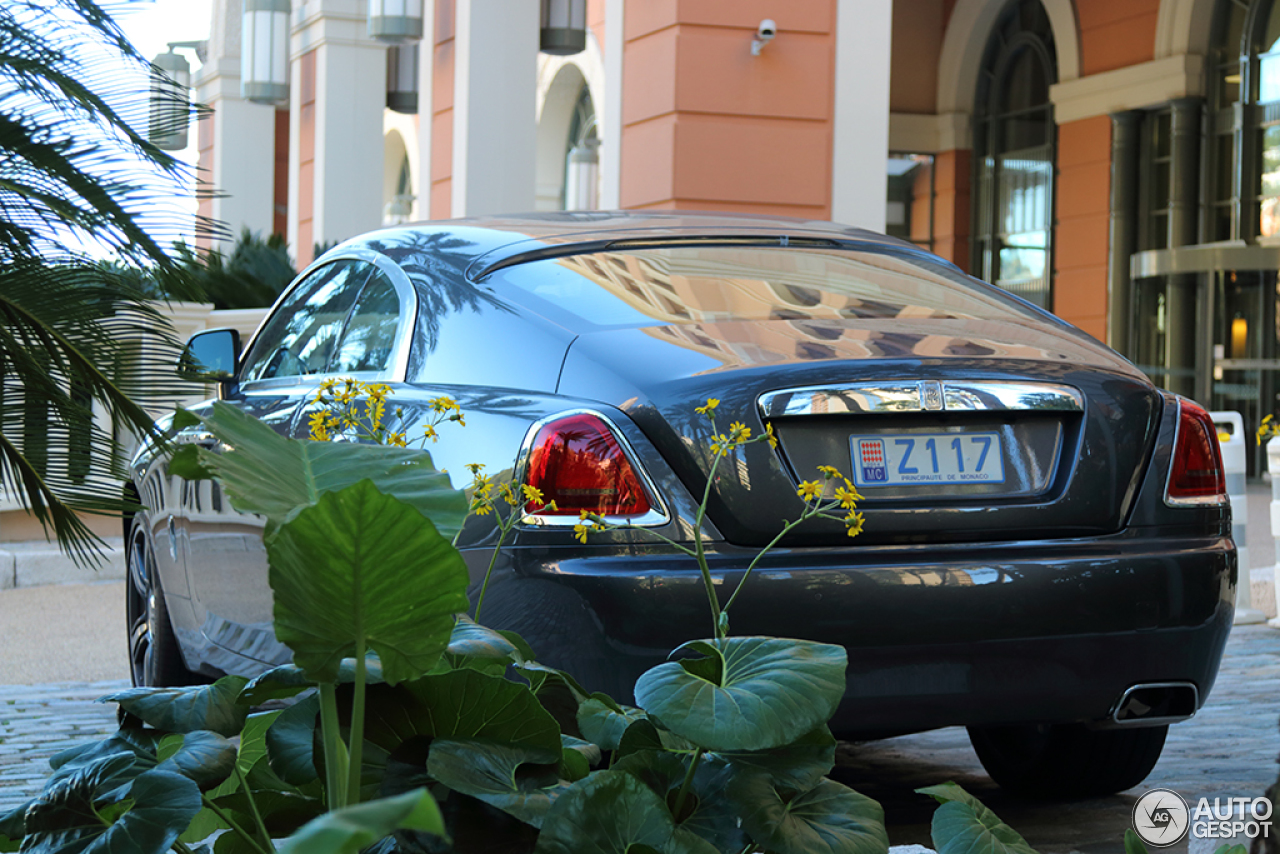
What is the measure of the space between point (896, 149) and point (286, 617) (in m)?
23.5

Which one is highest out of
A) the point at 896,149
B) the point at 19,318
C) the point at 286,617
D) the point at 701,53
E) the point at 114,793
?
the point at 896,149

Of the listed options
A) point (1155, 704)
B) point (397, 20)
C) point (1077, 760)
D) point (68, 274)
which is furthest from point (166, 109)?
point (397, 20)

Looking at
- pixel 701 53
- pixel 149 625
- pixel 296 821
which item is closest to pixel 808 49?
pixel 701 53

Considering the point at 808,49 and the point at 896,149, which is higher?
the point at 896,149

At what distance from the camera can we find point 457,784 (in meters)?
1.66

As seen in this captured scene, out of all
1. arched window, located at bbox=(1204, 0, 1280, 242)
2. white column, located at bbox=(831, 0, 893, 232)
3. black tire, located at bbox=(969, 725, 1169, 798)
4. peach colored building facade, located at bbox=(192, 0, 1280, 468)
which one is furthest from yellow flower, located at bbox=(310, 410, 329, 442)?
arched window, located at bbox=(1204, 0, 1280, 242)

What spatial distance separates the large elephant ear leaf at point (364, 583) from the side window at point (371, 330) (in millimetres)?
2109

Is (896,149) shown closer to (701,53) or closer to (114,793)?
(701,53)

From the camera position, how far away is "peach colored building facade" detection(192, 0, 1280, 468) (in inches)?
417

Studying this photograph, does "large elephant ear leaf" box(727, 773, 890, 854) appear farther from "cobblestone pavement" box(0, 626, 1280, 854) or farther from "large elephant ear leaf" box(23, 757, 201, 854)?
"cobblestone pavement" box(0, 626, 1280, 854)

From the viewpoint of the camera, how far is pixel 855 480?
9.53ft

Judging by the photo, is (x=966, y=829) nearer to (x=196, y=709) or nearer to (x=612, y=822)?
(x=612, y=822)

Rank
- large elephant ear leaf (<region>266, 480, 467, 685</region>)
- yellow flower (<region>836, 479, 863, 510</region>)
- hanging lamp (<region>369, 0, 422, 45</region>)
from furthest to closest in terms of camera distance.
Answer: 1. hanging lamp (<region>369, 0, 422, 45</region>)
2. yellow flower (<region>836, 479, 863, 510</region>)
3. large elephant ear leaf (<region>266, 480, 467, 685</region>)

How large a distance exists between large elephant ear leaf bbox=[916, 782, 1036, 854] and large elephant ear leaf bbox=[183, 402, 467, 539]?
0.67 metres
